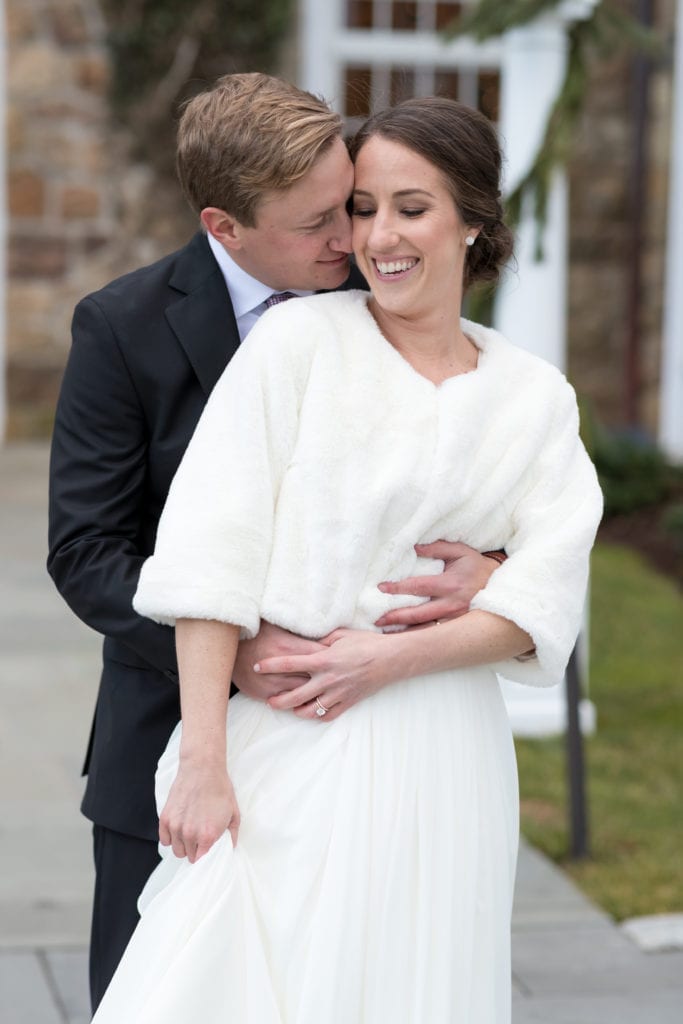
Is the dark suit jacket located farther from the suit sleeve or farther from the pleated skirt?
the pleated skirt

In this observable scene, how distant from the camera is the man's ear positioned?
222cm

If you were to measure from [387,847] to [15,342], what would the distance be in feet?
29.1

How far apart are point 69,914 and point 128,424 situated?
211 centimetres

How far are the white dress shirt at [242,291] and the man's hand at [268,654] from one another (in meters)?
0.50

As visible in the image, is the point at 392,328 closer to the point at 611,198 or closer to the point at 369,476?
the point at 369,476

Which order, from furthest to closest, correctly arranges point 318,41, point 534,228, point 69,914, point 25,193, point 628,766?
point 318,41, point 25,193, point 628,766, point 534,228, point 69,914

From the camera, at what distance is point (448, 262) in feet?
7.24

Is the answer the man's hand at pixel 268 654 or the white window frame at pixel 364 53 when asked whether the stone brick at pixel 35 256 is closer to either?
the white window frame at pixel 364 53

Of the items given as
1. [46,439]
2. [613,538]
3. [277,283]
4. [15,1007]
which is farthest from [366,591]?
[46,439]

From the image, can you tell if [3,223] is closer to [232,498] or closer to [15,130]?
[15,130]

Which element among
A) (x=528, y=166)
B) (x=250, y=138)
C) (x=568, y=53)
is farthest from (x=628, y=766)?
(x=250, y=138)

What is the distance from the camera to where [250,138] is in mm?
2107

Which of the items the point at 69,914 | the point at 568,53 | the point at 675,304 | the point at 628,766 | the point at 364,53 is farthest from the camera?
the point at 364,53

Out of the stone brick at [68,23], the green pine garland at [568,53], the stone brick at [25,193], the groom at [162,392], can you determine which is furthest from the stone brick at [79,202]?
the groom at [162,392]
